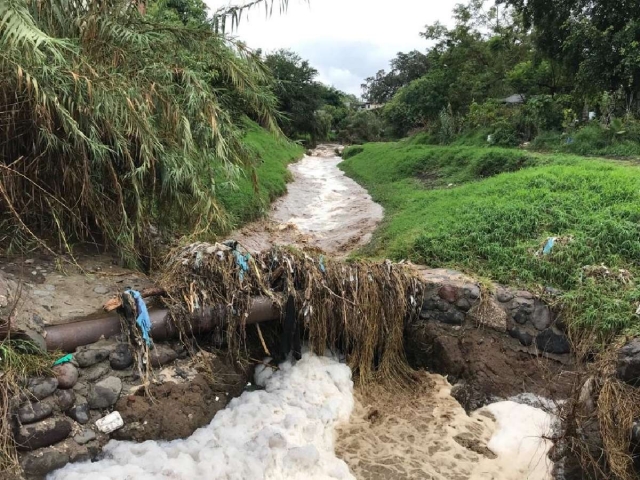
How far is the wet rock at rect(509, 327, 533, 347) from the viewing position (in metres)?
5.57

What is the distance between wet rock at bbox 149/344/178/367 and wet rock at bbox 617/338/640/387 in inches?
156

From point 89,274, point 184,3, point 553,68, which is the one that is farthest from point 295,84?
point 89,274

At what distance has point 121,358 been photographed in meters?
4.27

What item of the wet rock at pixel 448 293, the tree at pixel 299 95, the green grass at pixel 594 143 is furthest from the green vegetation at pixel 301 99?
the wet rock at pixel 448 293

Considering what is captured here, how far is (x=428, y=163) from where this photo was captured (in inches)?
642

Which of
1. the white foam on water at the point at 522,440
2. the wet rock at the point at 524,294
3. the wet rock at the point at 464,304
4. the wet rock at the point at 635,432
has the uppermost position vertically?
the wet rock at the point at 524,294

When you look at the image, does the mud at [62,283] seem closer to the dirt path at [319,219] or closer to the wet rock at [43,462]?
the wet rock at [43,462]

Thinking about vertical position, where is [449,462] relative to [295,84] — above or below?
below

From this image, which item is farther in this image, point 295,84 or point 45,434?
point 295,84

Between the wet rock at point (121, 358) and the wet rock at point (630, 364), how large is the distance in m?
4.21

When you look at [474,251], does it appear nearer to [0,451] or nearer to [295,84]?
[0,451]

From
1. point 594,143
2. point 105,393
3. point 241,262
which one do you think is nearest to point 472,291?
point 241,262

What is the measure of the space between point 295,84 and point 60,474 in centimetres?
3114

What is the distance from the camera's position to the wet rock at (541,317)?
5.59m
